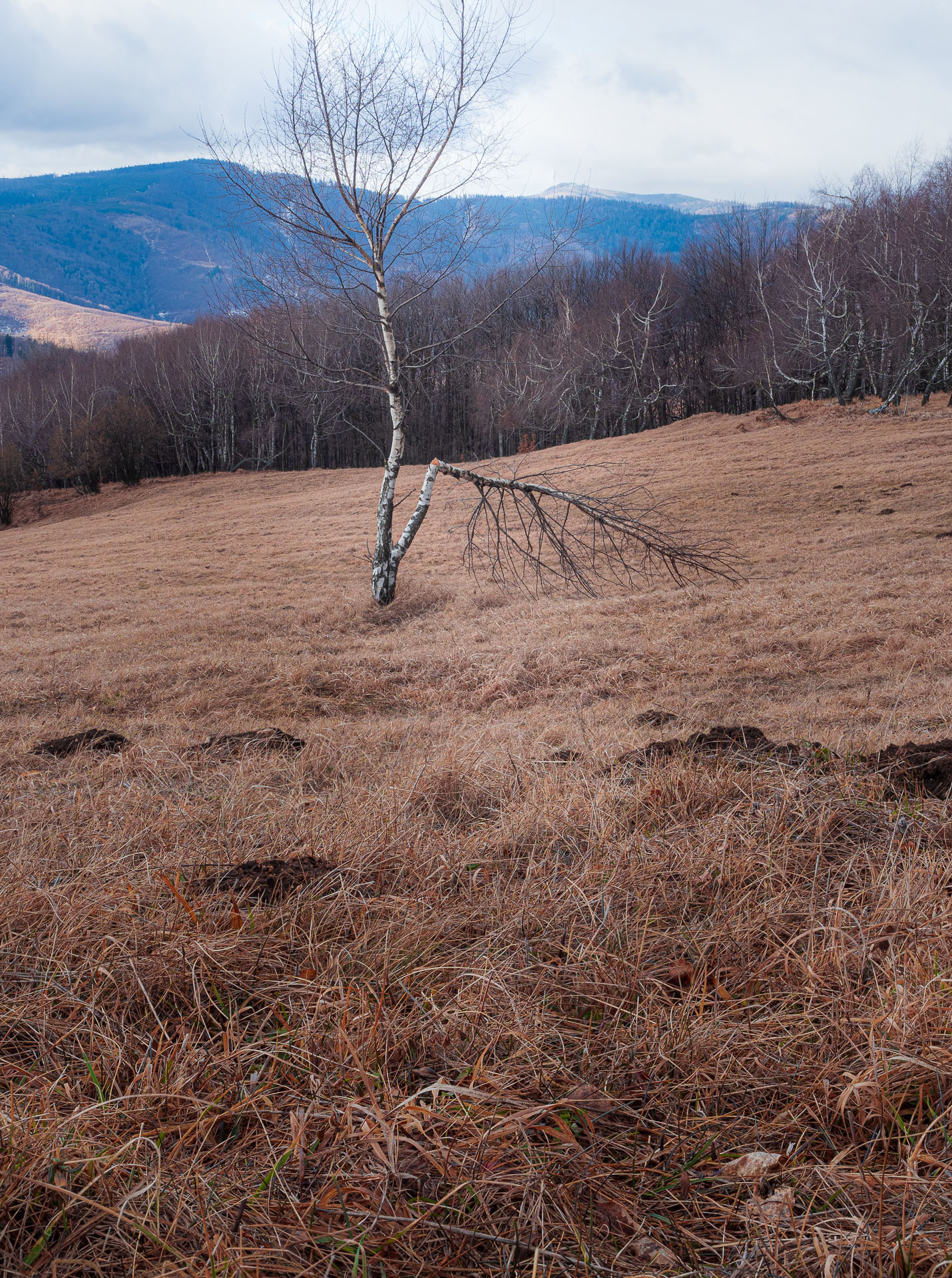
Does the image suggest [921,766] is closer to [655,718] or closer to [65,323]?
[655,718]

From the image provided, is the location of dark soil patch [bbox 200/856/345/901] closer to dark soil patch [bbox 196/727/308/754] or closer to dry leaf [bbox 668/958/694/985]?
dry leaf [bbox 668/958/694/985]

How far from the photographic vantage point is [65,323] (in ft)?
564

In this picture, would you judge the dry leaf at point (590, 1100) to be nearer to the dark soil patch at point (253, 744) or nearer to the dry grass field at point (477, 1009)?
the dry grass field at point (477, 1009)

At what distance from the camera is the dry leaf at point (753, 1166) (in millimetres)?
1363

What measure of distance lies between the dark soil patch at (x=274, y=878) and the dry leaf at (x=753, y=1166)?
135 centimetres

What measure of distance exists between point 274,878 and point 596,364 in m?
43.8

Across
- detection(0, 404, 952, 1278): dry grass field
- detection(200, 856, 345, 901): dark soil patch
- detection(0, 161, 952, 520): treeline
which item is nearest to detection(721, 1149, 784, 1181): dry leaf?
detection(0, 404, 952, 1278): dry grass field

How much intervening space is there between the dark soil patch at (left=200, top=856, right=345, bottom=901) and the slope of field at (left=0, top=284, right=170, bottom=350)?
520ft

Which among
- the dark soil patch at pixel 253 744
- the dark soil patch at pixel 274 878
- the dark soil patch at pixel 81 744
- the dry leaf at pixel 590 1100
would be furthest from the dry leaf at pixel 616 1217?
the dark soil patch at pixel 81 744

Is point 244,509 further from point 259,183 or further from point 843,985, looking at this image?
point 843,985

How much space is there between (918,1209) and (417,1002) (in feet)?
3.50

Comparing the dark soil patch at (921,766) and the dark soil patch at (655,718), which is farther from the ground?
the dark soil patch at (921,766)

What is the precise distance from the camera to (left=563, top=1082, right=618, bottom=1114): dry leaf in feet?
4.88

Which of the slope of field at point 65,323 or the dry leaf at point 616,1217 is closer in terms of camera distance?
the dry leaf at point 616,1217
